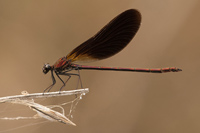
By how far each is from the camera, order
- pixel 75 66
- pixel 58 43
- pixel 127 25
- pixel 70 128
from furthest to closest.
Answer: pixel 58 43, pixel 70 128, pixel 75 66, pixel 127 25

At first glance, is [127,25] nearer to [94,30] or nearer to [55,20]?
[94,30]

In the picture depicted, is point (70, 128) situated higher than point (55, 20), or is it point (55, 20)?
point (55, 20)

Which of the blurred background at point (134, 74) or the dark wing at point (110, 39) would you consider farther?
the blurred background at point (134, 74)

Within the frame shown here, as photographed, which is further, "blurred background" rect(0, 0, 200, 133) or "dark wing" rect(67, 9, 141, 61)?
"blurred background" rect(0, 0, 200, 133)

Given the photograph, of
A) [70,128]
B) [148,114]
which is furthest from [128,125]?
[70,128]
